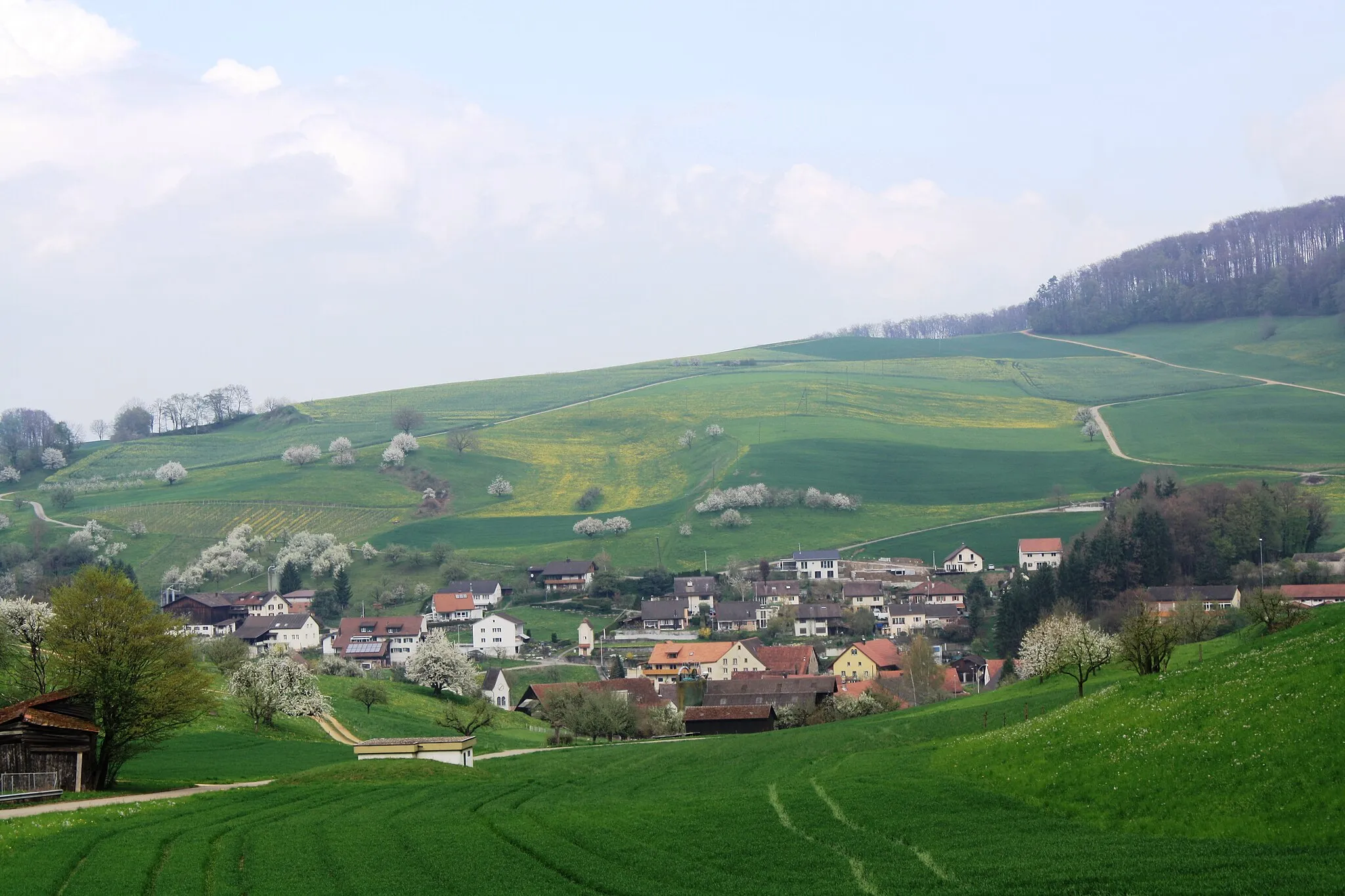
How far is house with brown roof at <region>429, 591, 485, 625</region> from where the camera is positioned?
123 meters

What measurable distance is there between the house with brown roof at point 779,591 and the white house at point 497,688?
110ft

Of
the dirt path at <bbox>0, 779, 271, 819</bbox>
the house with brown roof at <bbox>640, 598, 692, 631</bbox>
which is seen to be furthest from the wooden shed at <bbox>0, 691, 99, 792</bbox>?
the house with brown roof at <bbox>640, 598, 692, 631</bbox>

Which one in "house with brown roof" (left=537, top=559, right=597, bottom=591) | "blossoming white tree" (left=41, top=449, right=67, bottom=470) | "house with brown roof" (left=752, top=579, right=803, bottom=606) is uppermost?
"blossoming white tree" (left=41, top=449, right=67, bottom=470)

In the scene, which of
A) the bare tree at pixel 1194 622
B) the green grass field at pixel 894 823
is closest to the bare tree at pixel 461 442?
the bare tree at pixel 1194 622

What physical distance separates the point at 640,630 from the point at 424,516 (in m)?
45.1

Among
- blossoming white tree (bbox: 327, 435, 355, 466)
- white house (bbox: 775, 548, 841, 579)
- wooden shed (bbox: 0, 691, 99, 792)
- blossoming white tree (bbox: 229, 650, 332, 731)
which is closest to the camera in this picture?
wooden shed (bbox: 0, 691, 99, 792)

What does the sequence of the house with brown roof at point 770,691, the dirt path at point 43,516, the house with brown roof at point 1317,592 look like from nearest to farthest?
the house with brown roof at point 770,691
the house with brown roof at point 1317,592
the dirt path at point 43,516

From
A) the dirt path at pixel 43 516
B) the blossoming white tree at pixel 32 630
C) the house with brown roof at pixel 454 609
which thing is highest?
the dirt path at pixel 43 516

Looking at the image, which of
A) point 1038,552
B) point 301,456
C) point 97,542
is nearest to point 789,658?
point 1038,552

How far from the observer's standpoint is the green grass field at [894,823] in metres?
19.6

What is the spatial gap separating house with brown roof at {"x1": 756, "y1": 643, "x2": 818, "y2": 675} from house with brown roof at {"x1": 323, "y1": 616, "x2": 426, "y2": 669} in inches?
1365

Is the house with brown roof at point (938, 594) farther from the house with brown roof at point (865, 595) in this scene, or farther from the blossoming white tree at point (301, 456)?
the blossoming white tree at point (301, 456)

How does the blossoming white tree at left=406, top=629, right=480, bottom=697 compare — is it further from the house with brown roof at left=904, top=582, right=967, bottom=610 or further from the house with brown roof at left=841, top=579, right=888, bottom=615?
the house with brown roof at left=904, top=582, right=967, bottom=610

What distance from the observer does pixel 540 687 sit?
8281cm
